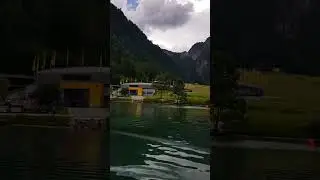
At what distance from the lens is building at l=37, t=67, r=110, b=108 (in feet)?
17.3

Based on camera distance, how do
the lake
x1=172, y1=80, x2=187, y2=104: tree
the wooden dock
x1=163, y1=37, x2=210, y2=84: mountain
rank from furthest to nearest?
1. the wooden dock
2. x1=172, y1=80, x2=187, y2=104: tree
3. x1=163, y1=37, x2=210, y2=84: mountain
4. the lake

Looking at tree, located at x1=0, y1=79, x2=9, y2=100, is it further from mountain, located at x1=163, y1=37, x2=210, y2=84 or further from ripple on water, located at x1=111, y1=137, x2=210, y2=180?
mountain, located at x1=163, y1=37, x2=210, y2=84

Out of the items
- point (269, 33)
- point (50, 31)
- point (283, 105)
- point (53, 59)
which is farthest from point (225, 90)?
point (50, 31)

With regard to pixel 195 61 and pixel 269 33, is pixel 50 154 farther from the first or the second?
pixel 269 33

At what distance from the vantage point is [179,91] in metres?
6.00

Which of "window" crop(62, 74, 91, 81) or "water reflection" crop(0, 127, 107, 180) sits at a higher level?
"window" crop(62, 74, 91, 81)

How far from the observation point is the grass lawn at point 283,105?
489cm

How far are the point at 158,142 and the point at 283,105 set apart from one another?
59.9 inches

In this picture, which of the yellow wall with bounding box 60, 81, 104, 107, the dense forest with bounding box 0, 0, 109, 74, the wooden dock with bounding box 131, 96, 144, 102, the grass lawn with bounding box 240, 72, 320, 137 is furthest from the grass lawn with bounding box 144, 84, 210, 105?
the dense forest with bounding box 0, 0, 109, 74

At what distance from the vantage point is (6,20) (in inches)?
214

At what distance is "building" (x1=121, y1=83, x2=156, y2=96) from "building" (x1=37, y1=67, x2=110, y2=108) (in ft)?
1.96

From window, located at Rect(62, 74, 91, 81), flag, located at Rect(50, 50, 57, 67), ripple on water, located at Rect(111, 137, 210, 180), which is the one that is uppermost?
flag, located at Rect(50, 50, 57, 67)

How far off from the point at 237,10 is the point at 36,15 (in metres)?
2.33

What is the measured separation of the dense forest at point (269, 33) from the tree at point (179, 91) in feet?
3.46
